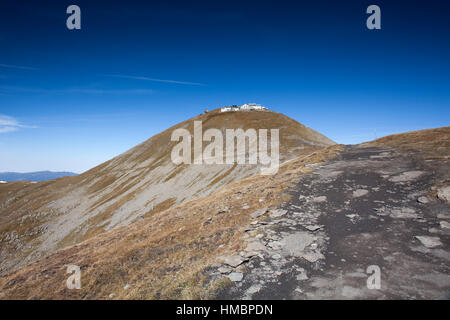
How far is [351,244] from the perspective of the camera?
859 cm

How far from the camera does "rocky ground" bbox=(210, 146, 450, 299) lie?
6.37m

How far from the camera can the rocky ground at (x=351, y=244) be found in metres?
6.37

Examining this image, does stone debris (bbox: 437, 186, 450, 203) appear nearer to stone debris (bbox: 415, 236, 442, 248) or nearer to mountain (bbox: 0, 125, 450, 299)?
mountain (bbox: 0, 125, 450, 299)

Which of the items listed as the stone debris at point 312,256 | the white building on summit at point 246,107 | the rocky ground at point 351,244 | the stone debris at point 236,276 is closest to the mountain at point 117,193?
the white building on summit at point 246,107

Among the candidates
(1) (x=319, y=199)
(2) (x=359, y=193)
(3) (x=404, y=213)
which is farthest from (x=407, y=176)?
(1) (x=319, y=199)

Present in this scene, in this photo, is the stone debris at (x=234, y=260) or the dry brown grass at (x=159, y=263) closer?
the dry brown grass at (x=159, y=263)

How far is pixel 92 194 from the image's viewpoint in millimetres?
80312

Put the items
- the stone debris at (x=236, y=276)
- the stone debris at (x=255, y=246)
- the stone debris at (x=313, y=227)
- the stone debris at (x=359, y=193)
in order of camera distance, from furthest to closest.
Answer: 1. the stone debris at (x=359, y=193)
2. the stone debris at (x=313, y=227)
3. the stone debris at (x=255, y=246)
4. the stone debris at (x=236, y=276)

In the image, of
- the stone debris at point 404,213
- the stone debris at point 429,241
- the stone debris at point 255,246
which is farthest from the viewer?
the stone debris at point 404,213

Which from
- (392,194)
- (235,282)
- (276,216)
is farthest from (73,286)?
(392,194)

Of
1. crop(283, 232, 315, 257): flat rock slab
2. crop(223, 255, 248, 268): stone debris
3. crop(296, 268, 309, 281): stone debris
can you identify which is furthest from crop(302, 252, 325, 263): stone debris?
crop(223, 255, 248, 268): stone debris

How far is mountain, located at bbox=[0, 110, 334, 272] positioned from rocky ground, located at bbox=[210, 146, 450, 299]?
106 ft

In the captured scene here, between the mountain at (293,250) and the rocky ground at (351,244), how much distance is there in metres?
0.04

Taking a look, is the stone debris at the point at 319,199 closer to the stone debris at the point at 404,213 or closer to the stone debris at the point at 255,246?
the stone debris at the point at 404,213
